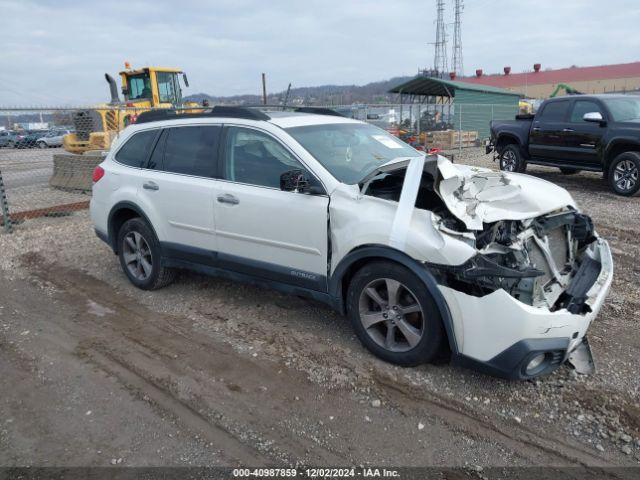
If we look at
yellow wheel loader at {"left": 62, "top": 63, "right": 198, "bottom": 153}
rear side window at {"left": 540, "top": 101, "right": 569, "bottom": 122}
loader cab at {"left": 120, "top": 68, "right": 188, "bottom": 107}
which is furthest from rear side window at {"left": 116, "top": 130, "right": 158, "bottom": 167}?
loader cab at {"left": 120, "top": 68, "right": 188, "bottom": 107}

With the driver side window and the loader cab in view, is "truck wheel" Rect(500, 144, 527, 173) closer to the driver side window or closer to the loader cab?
the driver side window

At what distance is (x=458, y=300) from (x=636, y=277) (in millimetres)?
3309

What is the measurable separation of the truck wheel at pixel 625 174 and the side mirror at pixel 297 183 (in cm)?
788

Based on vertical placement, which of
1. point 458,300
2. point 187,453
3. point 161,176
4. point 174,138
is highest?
point 174,138

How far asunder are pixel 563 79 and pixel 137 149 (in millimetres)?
57890

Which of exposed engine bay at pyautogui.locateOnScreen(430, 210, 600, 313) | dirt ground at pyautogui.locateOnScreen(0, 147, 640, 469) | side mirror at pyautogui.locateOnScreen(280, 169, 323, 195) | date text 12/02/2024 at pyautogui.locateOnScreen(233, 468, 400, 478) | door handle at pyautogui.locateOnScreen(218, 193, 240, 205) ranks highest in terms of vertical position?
side mirror at pyautogui.locateOnScreen(280, 169, 323, 195)

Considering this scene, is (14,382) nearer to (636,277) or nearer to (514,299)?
(514,299)

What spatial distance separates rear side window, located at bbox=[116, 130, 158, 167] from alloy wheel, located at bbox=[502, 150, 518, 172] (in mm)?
9232

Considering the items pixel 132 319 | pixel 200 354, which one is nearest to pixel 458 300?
pixel 200 354

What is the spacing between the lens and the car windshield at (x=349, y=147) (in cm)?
405

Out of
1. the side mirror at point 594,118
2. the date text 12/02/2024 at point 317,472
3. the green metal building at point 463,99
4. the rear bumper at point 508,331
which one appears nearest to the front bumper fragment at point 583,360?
the rear bumper at point 508,331

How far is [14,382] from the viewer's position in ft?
12.2

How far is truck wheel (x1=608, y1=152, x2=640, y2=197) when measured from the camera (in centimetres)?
920

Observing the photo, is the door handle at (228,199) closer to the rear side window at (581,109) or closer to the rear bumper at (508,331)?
the rear bumper at (508,331)
